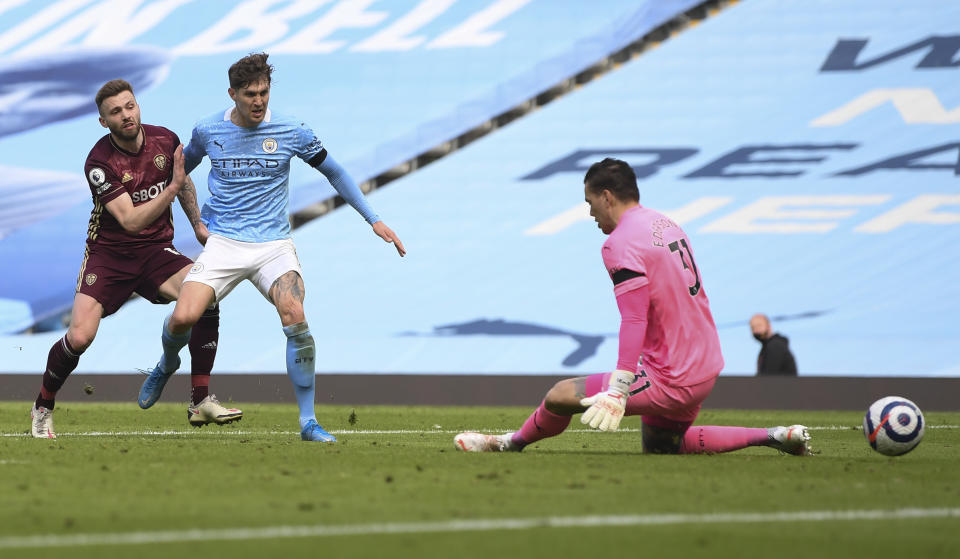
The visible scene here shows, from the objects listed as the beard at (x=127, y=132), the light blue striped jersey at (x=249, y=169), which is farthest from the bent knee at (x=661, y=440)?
the beard at (x=127, y=132)

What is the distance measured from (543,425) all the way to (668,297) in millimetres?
947

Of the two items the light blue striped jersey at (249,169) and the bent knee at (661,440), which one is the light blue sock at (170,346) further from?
the bent knee at (661,440)

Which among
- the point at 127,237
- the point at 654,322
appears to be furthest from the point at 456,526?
the point at 127,237

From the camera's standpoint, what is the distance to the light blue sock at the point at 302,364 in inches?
318

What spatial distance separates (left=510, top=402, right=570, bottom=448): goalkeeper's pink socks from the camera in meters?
6.86

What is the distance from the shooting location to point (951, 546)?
12.6 feet

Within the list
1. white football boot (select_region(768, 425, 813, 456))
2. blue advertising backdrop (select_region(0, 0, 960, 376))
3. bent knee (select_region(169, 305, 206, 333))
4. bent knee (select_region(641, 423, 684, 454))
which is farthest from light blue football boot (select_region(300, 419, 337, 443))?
blue advertising backdrop (select_region(0, 0, 960, 376))

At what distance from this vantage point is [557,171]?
69.0 ft

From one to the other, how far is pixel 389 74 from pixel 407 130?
3.82ft

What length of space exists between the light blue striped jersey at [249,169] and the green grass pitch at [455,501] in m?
1.33

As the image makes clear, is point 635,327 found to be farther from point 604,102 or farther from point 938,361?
point 604,102

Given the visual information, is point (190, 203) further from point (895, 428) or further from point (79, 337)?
point (895, 428)

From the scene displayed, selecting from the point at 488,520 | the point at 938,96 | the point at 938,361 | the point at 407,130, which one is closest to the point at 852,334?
the point at 938,361

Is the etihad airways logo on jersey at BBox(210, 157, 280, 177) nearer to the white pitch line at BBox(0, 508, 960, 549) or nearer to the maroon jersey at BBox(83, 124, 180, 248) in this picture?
the maroon jersey at BBox(83, 124, 180, 248)
